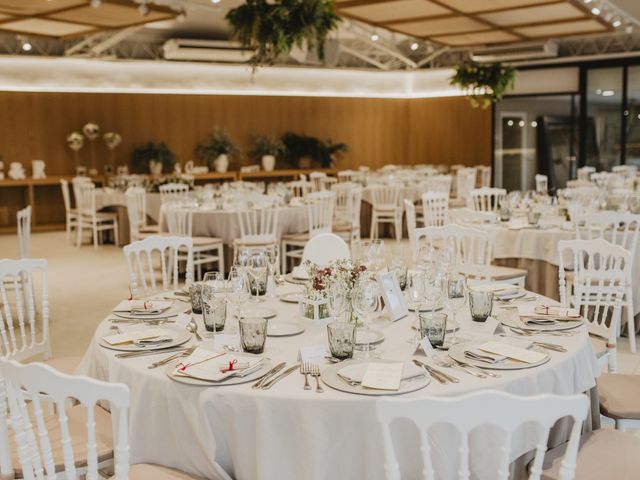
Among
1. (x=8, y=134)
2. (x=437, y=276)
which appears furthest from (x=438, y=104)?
(x=437, y=276)

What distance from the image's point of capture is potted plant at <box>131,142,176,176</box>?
14.8 m

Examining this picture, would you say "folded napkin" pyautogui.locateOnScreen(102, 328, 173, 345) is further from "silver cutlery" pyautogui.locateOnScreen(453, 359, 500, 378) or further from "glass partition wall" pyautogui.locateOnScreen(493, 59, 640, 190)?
"glass partition wall" pyautogui.locateOnScreen(493, 59, 640, 190)

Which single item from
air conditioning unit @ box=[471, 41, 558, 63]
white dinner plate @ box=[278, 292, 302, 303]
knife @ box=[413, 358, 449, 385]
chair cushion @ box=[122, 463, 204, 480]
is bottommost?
chair cushion @ box=[122, 463, 204, 480]

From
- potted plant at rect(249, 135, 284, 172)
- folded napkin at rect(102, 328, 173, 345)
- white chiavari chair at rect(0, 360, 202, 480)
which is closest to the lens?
white chiavari chair at rect(0, 360, 202, 480)

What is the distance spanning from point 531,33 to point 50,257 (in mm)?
8574

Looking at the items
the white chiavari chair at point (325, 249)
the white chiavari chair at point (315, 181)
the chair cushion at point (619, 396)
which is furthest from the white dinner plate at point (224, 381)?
the white chiavari chair at point (315, 181)

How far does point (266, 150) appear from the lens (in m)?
16.3

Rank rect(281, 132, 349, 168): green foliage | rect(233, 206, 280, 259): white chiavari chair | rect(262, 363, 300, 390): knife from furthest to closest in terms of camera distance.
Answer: rect(281, 132, 349, 168): green foliage
rect(233, 206, 280, 259): white chiavari chair
rect(262, 363, 300, 390): knife

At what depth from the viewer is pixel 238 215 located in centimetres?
821

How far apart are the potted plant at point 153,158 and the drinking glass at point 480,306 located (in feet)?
40.8

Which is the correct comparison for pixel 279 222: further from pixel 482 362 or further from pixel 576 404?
pixel 576 404

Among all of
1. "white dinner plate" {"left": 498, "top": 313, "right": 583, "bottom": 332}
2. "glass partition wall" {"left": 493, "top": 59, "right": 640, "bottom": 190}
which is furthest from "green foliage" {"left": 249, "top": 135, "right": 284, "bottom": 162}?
"white dinner plate" {"left": 498, "top": 313, "right": 583, "bottom": 332}

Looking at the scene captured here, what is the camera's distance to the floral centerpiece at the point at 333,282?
288 centimetres

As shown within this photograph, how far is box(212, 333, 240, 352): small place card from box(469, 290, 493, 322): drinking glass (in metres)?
1.03
